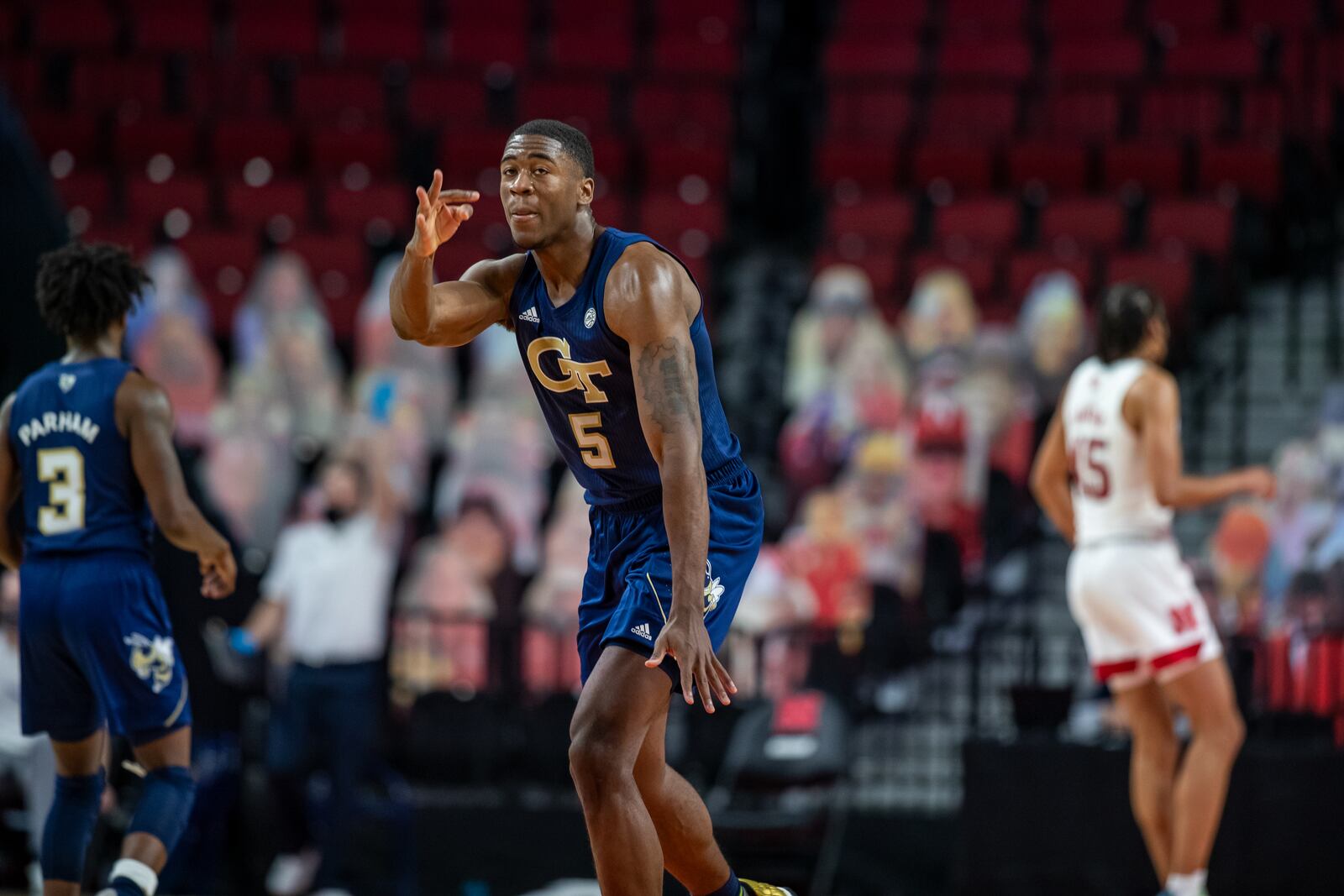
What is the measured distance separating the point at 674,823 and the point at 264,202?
905cm

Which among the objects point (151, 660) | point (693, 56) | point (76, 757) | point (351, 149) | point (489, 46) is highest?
point (489, 46)

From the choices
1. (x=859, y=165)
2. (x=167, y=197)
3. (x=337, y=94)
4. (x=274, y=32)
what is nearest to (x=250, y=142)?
(x=337, y=94)

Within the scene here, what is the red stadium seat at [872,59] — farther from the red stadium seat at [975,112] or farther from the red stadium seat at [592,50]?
the red stadium seat at [592,50]

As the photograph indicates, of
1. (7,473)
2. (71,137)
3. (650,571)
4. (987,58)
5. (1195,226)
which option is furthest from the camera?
(987,58)

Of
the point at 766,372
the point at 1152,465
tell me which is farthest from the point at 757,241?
the point at 1152,465

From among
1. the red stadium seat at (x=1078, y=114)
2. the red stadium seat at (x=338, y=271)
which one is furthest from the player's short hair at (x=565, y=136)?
the red stadium seat at (x=1078, y=114)

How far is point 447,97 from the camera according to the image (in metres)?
13.8

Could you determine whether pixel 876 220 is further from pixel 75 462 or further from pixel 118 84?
pixel 75 462

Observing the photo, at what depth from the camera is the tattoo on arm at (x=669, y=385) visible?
4.02 meters

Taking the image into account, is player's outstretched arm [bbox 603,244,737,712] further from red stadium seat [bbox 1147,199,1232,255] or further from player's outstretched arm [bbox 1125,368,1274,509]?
red stadium seat [bbox 1147,199,1232,255]

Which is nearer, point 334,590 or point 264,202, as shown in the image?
point 334,590

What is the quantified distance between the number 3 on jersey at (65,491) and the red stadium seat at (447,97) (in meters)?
9.02

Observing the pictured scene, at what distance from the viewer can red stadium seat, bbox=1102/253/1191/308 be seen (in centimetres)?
1131

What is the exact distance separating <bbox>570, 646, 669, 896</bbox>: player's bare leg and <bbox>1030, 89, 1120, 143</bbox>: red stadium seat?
10101 mm
